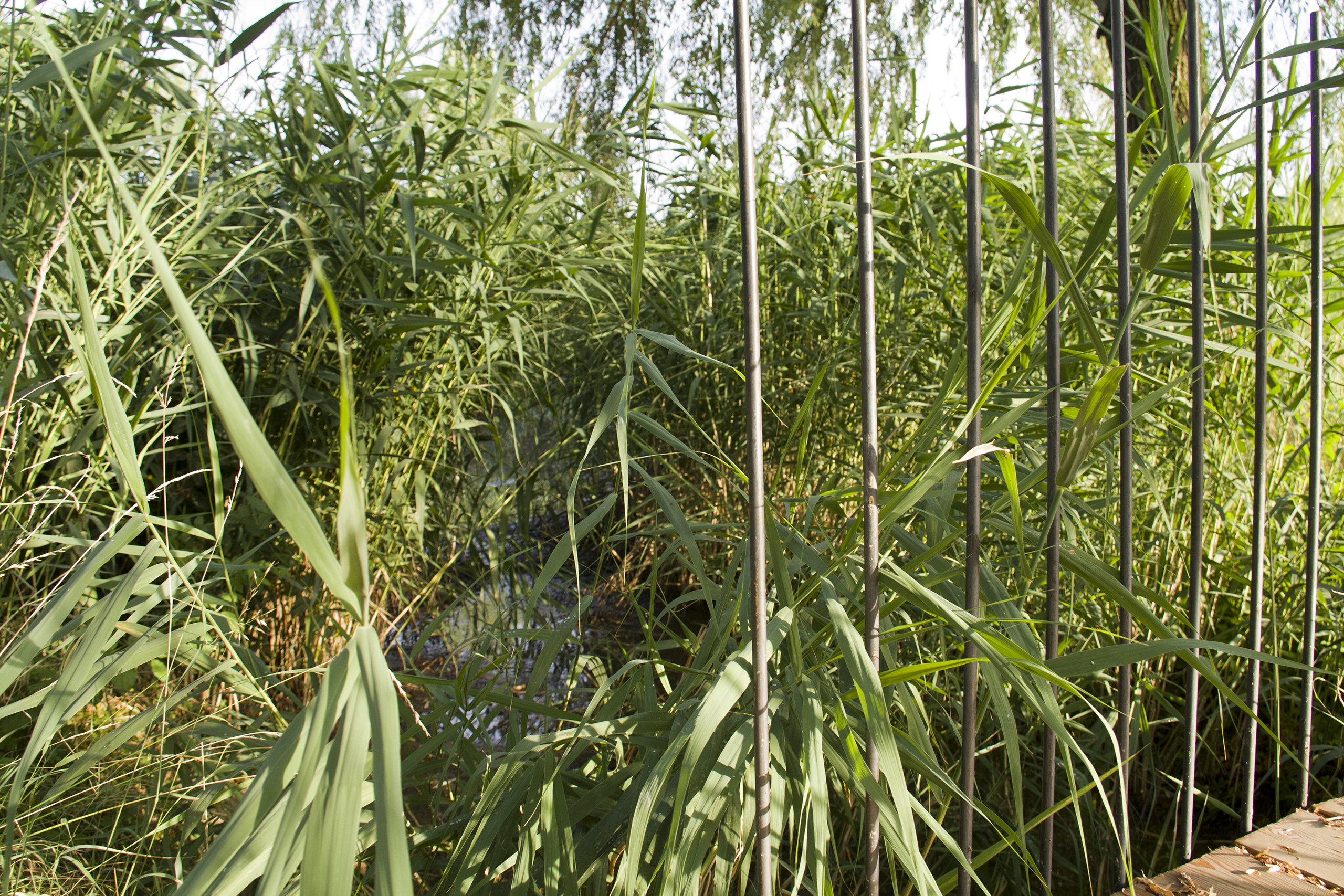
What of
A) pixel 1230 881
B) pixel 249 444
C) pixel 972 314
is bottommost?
pixel 1230 881

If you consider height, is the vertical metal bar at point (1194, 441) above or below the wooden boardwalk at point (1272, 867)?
above

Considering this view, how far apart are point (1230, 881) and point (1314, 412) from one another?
544mm

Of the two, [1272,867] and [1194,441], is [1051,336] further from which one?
[1272,867]

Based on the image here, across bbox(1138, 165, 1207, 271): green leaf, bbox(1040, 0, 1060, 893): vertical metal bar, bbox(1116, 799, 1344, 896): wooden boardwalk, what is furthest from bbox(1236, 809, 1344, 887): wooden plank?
bbox(1138, 165, 1207, 271): green leaf

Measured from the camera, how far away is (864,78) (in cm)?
61

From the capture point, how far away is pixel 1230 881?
0.86 metres

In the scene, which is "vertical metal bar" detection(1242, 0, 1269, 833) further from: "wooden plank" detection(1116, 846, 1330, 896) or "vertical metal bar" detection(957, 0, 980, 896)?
"vertical metal bar" detection(957, 0, 980, 896)

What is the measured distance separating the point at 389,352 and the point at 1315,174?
62.4 inches

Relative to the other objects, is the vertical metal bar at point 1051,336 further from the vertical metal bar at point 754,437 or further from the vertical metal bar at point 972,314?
the vertical metal bar at point 754,437

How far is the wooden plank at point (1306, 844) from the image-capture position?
88 centimetres

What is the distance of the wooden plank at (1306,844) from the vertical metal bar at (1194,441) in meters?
0.07

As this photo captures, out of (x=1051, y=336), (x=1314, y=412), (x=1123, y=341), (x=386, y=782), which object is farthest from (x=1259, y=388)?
(x=386, y=782)

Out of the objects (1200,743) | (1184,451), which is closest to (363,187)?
(1184,451)

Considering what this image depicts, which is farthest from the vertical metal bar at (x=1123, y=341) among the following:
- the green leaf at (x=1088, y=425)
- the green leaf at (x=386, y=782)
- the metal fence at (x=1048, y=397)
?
the green leaf at (x=386, y=782)
